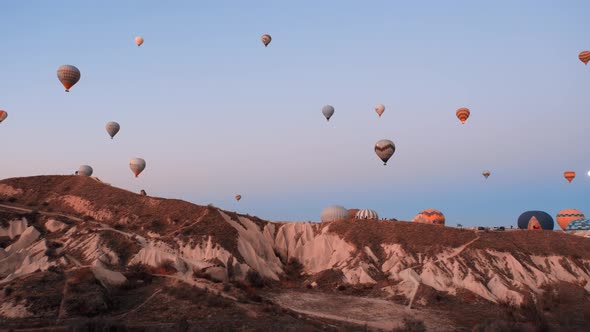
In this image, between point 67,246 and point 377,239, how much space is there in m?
36.8

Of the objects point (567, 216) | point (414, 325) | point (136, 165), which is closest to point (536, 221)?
point (567, 216)

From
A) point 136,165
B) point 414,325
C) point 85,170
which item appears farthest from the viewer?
point 85,170

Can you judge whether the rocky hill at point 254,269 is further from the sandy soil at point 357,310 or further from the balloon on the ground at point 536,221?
the balloon on the ground at point 536,221

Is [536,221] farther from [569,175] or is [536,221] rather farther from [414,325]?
[414,325]

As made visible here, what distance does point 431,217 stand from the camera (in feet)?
272

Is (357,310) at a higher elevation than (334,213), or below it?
below

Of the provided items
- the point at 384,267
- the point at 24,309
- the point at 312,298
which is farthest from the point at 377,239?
the point at 24,309

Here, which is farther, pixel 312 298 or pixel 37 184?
pixel 37 184

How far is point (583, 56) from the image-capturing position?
76500 mm

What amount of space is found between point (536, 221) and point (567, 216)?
9.72 metres

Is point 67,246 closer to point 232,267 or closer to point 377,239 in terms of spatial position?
point 232,267

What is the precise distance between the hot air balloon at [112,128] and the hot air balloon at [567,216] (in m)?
80.4

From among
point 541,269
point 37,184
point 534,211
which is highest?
point 534,211

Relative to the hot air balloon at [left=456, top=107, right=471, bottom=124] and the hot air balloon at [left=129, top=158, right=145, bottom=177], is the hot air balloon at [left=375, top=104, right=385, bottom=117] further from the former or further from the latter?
the hot air balloon at [left=129, top=158, right=145, bottom=177]
